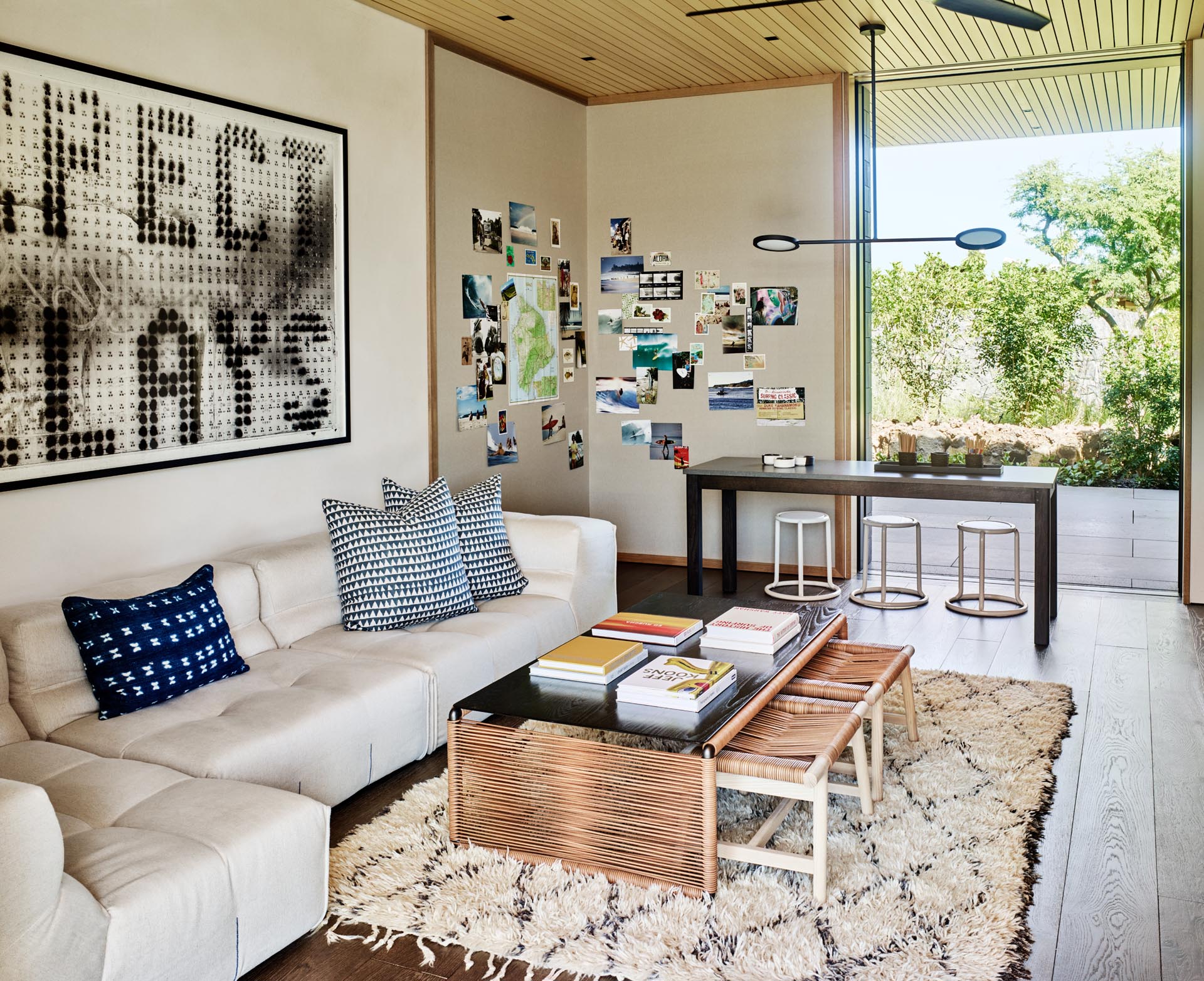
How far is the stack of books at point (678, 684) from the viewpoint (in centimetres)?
284

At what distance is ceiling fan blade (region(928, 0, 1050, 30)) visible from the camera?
3.53m

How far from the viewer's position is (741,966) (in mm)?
2359

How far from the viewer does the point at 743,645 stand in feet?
11.0

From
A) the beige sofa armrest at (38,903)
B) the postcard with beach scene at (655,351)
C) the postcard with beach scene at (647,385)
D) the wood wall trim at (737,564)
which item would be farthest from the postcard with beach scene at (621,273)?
the beige sofa armrest at (38,903)

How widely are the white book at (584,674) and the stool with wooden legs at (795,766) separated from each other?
14.6 inches

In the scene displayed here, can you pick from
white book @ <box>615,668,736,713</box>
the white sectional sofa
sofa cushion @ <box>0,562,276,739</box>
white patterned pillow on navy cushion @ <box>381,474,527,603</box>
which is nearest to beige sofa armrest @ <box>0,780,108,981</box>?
the white sectional sofa

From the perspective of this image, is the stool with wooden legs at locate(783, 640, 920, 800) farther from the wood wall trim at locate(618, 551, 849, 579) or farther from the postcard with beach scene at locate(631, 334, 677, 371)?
the postcard with beach scene at locate(631, 334, 677, 371)

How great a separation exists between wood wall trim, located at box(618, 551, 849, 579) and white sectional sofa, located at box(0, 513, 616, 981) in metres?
2.25

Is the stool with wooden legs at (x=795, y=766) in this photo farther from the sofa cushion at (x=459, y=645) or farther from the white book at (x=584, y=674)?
the sofa cushion at (x=459, y=645)

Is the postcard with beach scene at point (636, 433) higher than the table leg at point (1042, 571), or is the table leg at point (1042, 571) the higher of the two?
the postcard with beach scene at point (636, 433)

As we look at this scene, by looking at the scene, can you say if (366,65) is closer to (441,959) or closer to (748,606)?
(748,606)

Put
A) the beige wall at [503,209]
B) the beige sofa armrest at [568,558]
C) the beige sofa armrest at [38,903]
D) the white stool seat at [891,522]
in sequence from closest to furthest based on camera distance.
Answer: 1. the beige sofa armrest at [38,903]
2. the beige sofa armrest at [568,558]
3. the beige wall at [503,209]
4. the white stool seat at [891,522]

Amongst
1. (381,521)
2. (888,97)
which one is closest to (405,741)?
(381,521)

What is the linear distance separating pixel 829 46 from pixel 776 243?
39.4 inches
